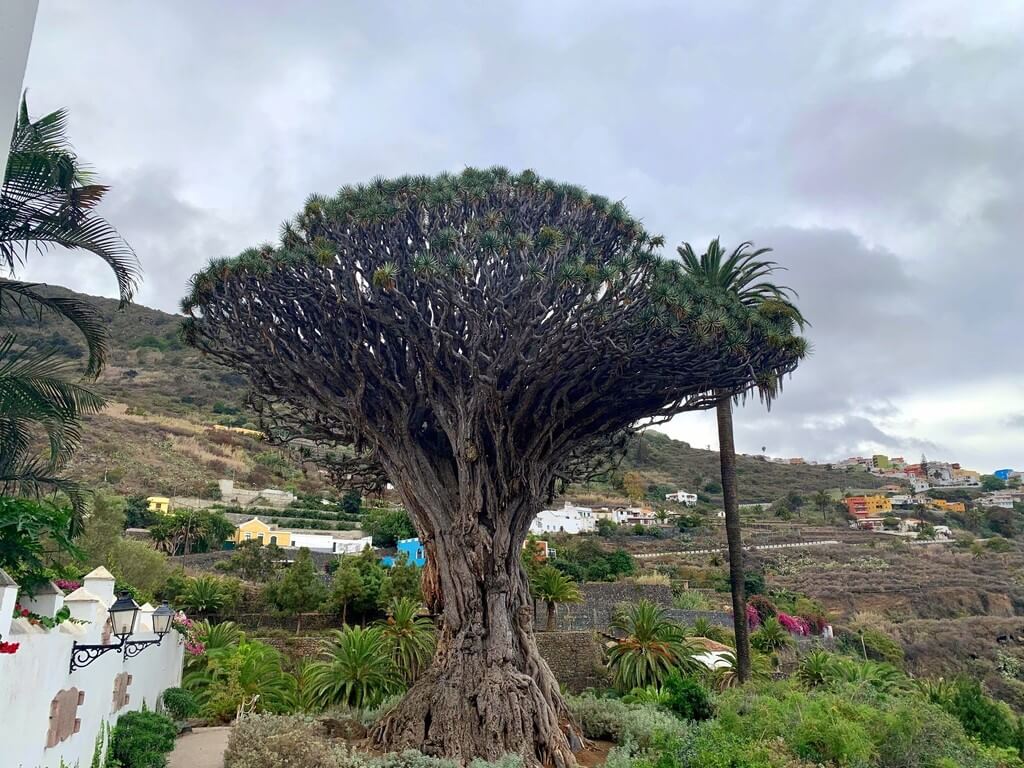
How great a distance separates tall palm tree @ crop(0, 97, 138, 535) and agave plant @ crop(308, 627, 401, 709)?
7.26m

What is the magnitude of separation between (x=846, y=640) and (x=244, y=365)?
27.4 meters

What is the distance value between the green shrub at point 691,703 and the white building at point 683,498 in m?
67.4

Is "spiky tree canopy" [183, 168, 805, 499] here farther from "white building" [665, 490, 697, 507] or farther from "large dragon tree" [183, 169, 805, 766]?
"white building" [665, 490, 697, 507]

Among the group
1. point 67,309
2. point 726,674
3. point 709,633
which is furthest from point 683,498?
point 67,309

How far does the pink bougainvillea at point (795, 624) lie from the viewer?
26938 mm

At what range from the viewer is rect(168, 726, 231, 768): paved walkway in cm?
944

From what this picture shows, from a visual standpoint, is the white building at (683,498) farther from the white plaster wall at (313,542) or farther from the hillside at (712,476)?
the white plaster wall at (313,542)

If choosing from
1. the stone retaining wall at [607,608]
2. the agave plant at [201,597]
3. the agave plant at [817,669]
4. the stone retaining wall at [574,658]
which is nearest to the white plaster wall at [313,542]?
the stone retaining wall at [607,608]

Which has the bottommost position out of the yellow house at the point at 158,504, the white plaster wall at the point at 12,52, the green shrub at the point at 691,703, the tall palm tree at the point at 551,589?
the green shrub at the point at 691,703

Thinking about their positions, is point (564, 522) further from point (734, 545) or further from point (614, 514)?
point (734, 545)

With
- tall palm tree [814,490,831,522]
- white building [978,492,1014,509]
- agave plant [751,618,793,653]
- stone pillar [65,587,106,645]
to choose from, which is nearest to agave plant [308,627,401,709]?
stone pillar [65,587,106,645]

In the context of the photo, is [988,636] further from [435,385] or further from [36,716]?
[36,716]

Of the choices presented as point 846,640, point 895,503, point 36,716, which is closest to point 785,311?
point 36,716

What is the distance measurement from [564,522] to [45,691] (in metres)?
54.8
